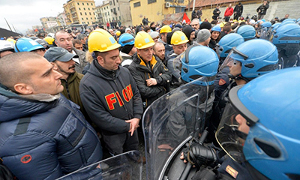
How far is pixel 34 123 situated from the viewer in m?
1.05

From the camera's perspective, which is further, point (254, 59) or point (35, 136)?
point (254, 59)

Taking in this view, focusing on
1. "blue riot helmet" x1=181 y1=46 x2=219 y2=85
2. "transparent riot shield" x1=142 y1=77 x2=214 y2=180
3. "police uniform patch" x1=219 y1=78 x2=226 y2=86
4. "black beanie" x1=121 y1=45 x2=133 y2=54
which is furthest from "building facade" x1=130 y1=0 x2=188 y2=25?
"transparent riot shield" x1=142 y1=77 x2=214 y2=180

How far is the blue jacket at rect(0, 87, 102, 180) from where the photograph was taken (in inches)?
38.0

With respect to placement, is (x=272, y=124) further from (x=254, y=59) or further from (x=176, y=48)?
(x=176, y=48)

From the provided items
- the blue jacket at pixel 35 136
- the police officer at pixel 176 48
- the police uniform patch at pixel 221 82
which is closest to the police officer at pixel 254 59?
the police uniform patch at pixel 221 82

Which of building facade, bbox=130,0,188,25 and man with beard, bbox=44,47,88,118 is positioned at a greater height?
building facade, bbox=130,0,188,25

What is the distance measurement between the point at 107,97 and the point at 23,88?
0.90m

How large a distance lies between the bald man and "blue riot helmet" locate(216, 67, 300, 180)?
4.82 ft

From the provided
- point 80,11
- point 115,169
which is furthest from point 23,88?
point 80,11

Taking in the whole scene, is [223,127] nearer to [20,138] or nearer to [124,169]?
[124,169]

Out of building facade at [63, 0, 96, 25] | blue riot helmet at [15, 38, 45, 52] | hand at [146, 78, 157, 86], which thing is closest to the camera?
hand at [146, 78, 157, 86]

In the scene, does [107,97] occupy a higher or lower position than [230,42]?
lower

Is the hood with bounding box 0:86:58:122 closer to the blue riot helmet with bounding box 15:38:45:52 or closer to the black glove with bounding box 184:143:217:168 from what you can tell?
the black glove with bounding box 184:143:217:168

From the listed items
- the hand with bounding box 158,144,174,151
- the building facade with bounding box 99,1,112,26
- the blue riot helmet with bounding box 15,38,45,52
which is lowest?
the hand with bounding box 158,144,174,151
